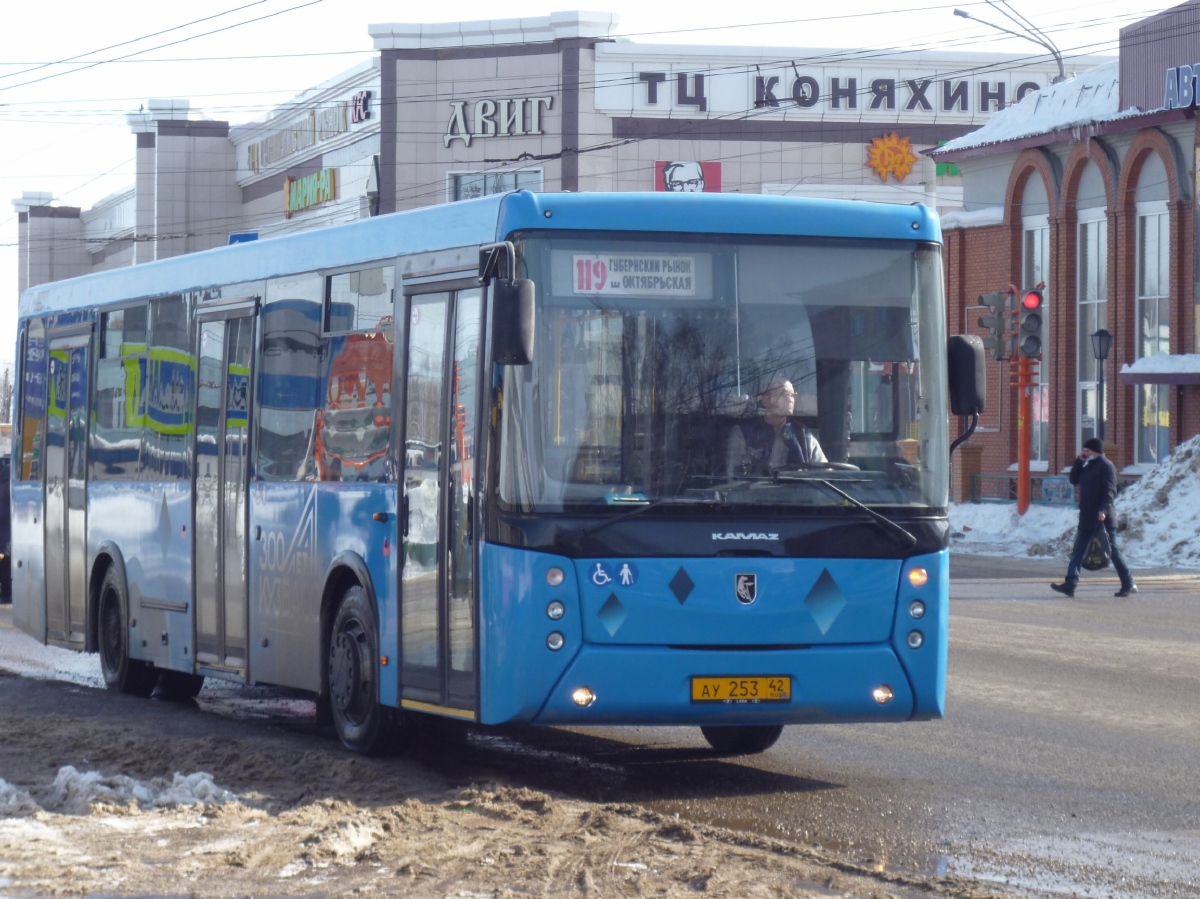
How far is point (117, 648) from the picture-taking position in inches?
540

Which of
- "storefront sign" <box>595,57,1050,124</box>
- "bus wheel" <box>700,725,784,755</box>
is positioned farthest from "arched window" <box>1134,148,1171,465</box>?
"bus wheel" <box>700,725,784,755</box>

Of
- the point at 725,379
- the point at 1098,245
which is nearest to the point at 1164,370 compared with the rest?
the point at 1098,245

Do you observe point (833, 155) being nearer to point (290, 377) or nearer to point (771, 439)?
point (290, 377)

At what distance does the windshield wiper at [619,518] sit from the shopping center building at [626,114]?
5455 centimetres

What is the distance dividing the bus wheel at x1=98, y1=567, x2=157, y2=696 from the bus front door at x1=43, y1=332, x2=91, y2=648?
34cm

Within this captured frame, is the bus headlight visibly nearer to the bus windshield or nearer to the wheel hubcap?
the bus windshield

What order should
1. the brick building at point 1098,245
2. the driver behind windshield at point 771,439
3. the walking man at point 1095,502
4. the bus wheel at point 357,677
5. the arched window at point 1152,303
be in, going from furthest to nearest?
1. the arched window at point 1152,303
2. the brick building at point 1098,245
3. the walking man at point 1095,502
4. the bus wheel at point 357,677
5. the driver behind windshield at point 771,439

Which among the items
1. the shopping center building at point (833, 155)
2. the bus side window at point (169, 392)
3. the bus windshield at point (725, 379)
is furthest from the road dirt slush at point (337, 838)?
the shopping center building at point (833, 155)

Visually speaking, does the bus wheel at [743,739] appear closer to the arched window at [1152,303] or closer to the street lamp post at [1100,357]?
the street lamp post at [1100,357]

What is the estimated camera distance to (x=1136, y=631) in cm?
1794

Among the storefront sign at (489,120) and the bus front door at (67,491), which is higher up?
the storefront sign at (489,120)

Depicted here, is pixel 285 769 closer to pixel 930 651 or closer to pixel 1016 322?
pixel 930 651

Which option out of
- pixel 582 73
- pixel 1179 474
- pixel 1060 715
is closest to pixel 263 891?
pixel 1060 715

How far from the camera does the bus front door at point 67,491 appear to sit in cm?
1430
